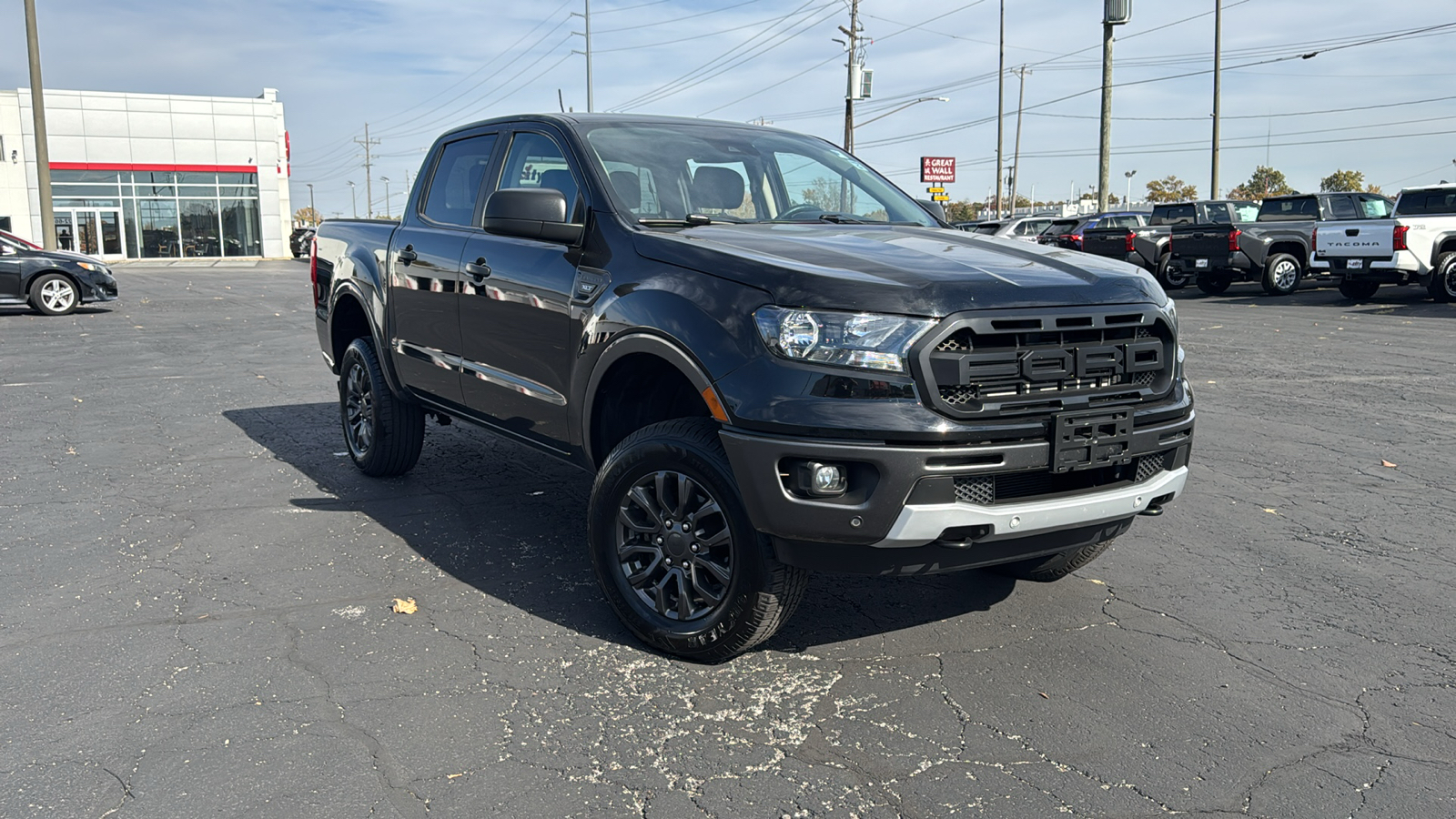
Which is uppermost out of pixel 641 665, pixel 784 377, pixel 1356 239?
pixel 1356 239

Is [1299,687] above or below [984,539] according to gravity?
below

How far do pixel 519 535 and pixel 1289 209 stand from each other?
21.8 m

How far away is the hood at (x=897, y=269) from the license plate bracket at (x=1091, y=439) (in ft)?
1.20

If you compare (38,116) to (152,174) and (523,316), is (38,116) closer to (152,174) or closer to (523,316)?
(152,174)

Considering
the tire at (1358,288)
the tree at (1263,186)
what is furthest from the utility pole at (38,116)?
the tree at (1263,186)

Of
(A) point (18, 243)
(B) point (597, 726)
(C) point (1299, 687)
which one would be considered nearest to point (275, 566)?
(B) point (597, 726)

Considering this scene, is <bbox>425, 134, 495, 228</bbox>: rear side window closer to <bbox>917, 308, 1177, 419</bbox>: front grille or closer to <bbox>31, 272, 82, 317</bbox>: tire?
<bbox>917, 308, 1177, 419</bbox>: front grille

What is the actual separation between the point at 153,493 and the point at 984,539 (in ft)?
16.0

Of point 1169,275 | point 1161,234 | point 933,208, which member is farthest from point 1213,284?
Result: point 933,208

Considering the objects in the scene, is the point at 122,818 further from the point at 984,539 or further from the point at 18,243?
the point at 18,243

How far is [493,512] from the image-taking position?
585 centimetres

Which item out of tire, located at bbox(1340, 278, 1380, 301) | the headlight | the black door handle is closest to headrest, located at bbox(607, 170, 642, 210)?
the black door handle

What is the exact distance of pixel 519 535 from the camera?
214 inches

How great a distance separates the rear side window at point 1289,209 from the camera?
22438mm
